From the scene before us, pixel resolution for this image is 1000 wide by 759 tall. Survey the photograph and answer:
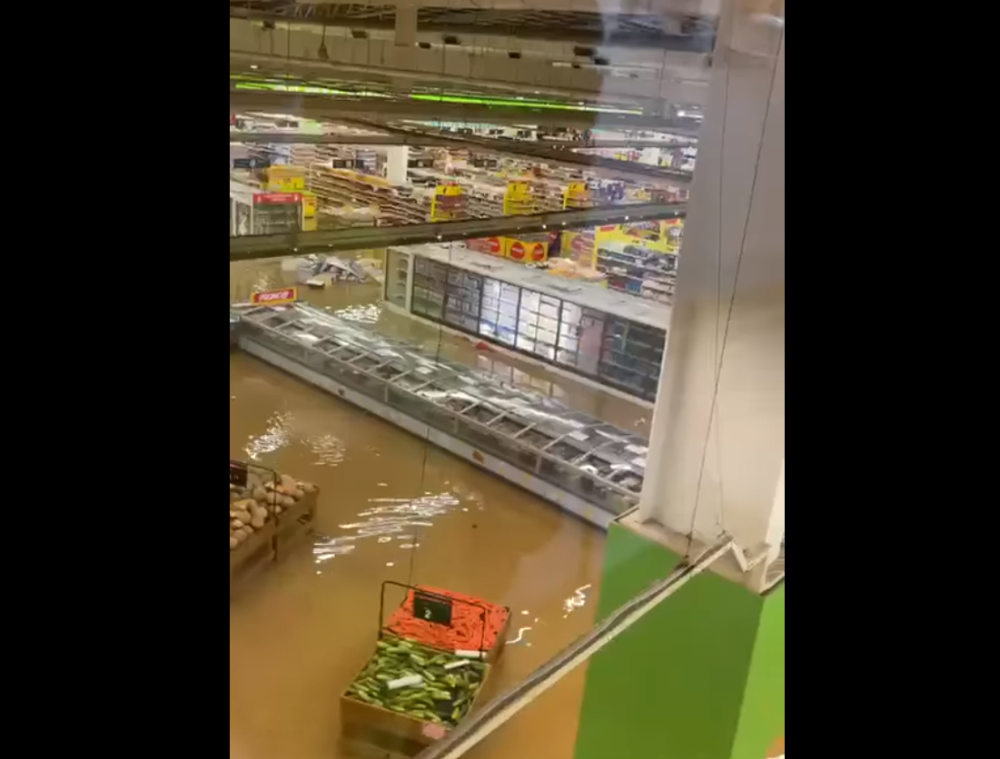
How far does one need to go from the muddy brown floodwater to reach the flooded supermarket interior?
2 centimetres

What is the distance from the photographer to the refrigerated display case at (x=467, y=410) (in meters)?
5.27

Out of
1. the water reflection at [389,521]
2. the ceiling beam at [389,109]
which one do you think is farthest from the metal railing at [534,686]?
the water reflection at [389,521]

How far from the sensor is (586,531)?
520 centimetres

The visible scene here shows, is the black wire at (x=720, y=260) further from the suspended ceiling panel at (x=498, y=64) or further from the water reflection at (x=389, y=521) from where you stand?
the water reflection at (x=389, y=521)

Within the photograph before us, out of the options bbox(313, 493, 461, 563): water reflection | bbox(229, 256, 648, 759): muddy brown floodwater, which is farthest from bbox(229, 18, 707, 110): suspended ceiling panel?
bbox(313, 493, 461, 563): water reflection

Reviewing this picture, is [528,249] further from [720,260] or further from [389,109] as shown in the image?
[720,260]

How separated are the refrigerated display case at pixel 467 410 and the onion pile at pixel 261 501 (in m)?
1.03

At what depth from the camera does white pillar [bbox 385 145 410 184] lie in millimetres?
6254

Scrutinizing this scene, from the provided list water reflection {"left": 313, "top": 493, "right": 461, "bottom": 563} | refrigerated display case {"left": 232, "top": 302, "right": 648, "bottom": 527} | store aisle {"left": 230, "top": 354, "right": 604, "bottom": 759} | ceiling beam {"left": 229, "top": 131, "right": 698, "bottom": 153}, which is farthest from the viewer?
refrigerated display case {"left": 232, "top": 302, "right": 648, "bottom": 527}

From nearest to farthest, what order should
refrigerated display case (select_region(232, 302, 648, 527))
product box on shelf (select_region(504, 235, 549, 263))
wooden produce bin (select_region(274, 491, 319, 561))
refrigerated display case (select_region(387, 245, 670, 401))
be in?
wooden produce bin (select_region(274, 491, 319, 561))
refrigerated display case (select_region(232, 302, 648, 527))
refrigerated display case (select_region(387, 245, 670, 401))
product box on shelf (select_region(504, 235, 549, 263))

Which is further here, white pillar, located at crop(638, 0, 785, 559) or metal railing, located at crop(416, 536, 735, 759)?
white pillar, located at crop(638, 0, 785, 559)

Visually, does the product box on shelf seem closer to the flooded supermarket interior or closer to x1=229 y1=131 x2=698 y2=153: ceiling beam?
the flooded supermarket interior
